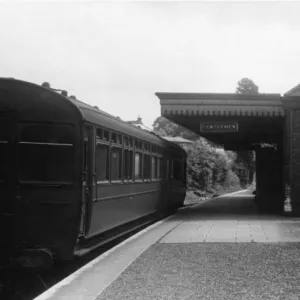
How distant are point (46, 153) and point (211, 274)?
277 cm

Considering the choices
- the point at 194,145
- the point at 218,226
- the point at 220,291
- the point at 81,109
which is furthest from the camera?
the point at 194,145

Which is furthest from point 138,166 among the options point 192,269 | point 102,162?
point 192,269

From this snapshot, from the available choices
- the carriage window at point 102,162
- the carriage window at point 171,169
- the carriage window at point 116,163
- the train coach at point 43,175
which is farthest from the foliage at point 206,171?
Answer: the train coach at point 43,175

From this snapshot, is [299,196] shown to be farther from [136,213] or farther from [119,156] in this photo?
[119,156]

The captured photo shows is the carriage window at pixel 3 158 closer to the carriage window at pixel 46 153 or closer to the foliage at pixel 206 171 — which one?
the carriage window at pixel 46 153

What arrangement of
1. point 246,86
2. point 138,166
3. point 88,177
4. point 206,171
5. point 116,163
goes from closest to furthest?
point 88,177 < point 116,163 < point 138,166 < point 206,171 < point 246,86

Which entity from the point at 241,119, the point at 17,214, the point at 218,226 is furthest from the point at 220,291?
the point at 241,119

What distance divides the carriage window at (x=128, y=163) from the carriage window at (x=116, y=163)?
0.53m

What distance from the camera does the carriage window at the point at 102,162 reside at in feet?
30.3

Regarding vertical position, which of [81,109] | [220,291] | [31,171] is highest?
[81,109]

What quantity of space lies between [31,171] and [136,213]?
525cm

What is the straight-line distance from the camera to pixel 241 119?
1948cm

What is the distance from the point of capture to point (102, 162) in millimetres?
9539

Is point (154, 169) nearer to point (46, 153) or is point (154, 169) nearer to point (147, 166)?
point (147, 166)
